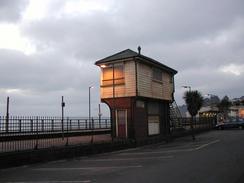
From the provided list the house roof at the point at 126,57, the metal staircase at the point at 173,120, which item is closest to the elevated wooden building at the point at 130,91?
the house roof at the point at 126,57

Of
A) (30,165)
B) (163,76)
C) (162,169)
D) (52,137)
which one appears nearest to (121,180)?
(162,169)

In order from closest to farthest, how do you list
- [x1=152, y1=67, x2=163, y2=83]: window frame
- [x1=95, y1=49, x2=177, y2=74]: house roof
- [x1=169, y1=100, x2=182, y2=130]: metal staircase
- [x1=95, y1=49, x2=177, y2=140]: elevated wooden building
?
[x1=95, y1=49, x2=177, y2=140]: elevated wooden building
[x1=95, y1=49, x2=177, y2=74]: house roof
[x1=152, y1=67, x2=163, y2=83]: window frame
[x1=169, y1=100, x2=182, y2=130]: metal staircase

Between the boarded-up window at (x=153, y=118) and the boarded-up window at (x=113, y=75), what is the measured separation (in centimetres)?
417

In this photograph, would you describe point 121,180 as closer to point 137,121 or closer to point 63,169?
point 63,169

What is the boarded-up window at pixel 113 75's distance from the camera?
33.3 metres

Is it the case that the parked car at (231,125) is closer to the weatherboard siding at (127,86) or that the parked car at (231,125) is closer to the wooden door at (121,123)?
the wooden door at (121,123)

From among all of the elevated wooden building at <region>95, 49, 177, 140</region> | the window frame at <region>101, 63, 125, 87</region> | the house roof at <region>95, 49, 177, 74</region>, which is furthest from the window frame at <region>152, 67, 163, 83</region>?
the window frame at <region>101, 63, 125, 87</region>

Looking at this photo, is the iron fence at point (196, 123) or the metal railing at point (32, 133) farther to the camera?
the iron fence at point (196, 123)

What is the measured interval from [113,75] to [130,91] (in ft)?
6.71

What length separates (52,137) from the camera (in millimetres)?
26797

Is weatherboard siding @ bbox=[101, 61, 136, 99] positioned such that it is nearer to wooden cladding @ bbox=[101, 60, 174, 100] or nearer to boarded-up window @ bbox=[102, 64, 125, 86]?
wooden cladding @ bbox=[101, 60, 174, 100]

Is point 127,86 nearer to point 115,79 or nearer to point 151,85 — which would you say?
point 115,79

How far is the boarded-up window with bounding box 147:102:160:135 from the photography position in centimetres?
3594

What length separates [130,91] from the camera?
107 ft
